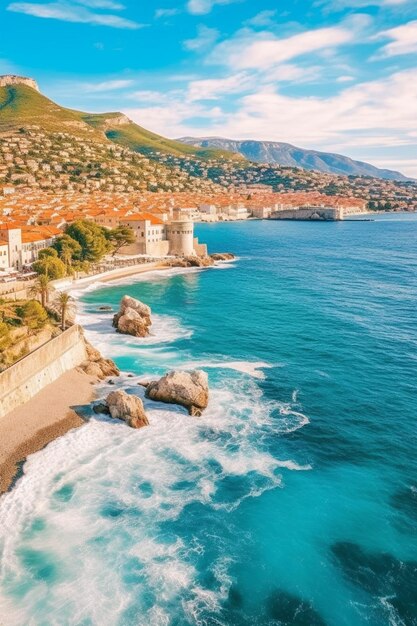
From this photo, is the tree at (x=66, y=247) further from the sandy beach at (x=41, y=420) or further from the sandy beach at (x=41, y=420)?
the sandy beach at (x=41, y=420)

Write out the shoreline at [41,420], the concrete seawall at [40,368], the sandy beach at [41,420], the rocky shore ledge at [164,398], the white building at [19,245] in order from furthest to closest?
the white building at [19,245], the rocky shore ledge at [164,398], the concrete seawall at [40,368], the sandy beach at [41,420], the shoreline at [41,420]

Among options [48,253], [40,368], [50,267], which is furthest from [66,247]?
[40,368]

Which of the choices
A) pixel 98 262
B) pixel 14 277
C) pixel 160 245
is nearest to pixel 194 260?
pixel 160 245

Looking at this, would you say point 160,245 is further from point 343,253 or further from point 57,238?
point 343,253

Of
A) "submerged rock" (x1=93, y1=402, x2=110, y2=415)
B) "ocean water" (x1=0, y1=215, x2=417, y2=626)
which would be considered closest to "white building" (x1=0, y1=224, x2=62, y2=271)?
"ocean water" (x1=0, y1=215, x2=417, y2=626)

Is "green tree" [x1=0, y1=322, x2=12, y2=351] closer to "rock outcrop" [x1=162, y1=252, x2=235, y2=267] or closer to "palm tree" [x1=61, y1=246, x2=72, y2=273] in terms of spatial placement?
"palm tree" [x1=61, y1=246, x2=72, y2=273]

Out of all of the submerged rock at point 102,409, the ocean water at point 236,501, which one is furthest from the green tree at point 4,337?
the submerged rock at point 102,409
